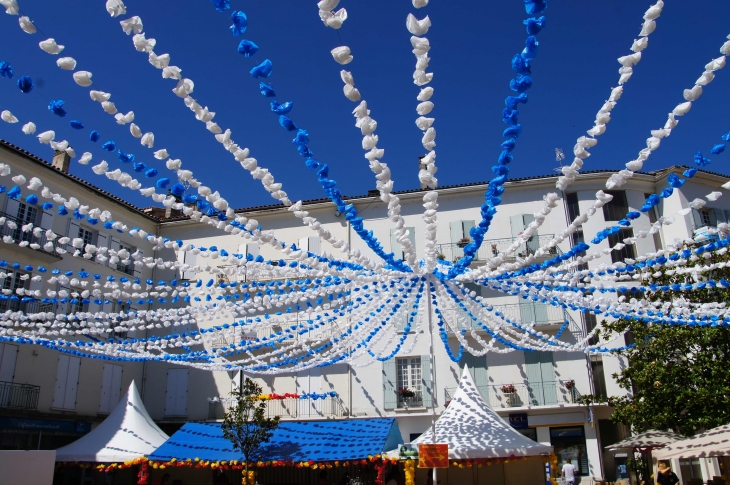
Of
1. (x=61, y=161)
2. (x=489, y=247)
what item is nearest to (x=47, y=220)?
(x=61, y=161)

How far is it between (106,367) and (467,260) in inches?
569

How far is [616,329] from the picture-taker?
500 inches

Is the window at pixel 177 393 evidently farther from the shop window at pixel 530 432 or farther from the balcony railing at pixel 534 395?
the shop window at pixel 530 432

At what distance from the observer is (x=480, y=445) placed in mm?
10188

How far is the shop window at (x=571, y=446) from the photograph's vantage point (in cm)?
1648

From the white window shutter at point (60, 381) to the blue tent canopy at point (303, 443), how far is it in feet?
12.3

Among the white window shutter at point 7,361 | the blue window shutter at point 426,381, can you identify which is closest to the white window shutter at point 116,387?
the white window shutter at point 7,361

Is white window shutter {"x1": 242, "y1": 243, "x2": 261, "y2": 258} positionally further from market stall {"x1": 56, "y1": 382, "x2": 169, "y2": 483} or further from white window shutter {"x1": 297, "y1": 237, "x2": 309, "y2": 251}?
market stall {"x1": 56, "y1": 382, "x2": 169, "y2": 483}

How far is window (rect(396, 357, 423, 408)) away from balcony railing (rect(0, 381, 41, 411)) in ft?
32.0

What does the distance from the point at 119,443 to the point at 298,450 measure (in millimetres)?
4221

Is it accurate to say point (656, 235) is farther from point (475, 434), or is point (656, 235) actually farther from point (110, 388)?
point (110, 388)

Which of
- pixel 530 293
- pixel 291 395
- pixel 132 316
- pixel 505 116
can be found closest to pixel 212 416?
pixel 291 395

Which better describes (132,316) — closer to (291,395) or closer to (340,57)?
(340,57)

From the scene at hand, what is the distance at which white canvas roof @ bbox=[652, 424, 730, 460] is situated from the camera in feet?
27.2
